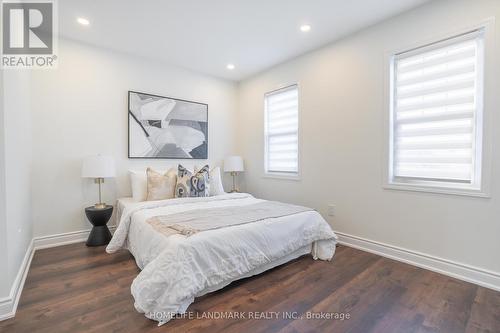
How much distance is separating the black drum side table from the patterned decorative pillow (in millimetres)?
892

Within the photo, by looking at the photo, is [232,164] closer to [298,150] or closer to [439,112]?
[298,150]

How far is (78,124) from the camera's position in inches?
123

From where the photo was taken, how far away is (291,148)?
386 centimetres

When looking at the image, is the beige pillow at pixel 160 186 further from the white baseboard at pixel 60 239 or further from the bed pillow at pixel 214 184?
the white baseboard at pixel 60 239

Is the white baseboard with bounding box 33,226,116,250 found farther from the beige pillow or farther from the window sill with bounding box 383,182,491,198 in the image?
the window sill with bounding box 383,182,491,198

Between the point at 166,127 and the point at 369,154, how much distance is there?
2982 millimetres

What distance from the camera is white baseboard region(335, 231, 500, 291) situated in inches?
81.7

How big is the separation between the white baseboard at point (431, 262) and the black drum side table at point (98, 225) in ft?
10.1

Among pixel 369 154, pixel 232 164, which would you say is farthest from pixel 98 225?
pixel 369 154

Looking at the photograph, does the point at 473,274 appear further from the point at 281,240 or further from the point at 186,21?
the point at 186,21

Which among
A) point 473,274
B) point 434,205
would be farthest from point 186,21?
point 473,274

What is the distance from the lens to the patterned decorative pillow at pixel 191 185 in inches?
127

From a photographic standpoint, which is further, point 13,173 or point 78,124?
point 78,124

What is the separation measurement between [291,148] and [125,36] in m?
2.78
